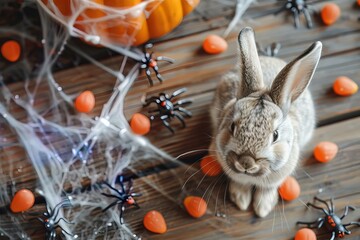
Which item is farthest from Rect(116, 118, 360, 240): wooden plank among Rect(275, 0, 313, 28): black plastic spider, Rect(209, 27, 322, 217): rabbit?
Rect(275, 0, 313, 28): black plastic spider

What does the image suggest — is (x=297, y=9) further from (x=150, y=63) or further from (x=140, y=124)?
(x=140, y=124)

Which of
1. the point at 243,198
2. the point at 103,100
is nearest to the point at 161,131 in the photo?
the point at 103,100

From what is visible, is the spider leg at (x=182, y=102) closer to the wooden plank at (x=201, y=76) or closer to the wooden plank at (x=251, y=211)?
the wooden plank at (x=201, y=76)

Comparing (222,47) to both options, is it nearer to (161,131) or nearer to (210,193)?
(161,131)

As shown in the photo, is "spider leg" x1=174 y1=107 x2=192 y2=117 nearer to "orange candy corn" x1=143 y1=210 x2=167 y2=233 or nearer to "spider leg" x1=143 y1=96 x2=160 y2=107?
"spider leg" x1=143 y1=96 x2=160 y2=107

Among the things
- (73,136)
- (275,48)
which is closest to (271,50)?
(275,48)

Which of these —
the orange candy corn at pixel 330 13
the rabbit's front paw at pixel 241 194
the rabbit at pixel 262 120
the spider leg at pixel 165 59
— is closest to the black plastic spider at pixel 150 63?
the spider leg at pixel 165 59
